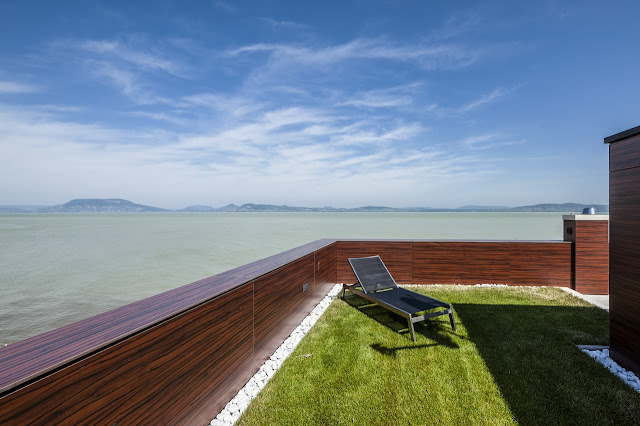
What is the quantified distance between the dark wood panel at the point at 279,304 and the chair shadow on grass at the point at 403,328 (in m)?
1.00

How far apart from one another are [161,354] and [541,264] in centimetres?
706

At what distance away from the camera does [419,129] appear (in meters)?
15.9

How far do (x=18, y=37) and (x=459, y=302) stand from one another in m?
16.3

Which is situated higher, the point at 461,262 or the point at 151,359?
the point at 151,359

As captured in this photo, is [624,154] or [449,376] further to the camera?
[624,154]

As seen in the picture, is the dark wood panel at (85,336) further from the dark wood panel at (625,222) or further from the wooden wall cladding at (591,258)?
the wooden wall cladding at (591,258)

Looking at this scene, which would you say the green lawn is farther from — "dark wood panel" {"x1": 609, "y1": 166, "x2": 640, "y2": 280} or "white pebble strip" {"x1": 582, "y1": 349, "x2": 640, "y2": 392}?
"dark wood panel" {"x1": 609, "y1": 166, "x2": 640, "y2": 280}

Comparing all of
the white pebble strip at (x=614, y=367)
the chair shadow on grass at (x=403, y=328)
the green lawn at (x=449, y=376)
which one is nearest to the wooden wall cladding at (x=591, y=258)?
the green lawn at (x=449, y=376)

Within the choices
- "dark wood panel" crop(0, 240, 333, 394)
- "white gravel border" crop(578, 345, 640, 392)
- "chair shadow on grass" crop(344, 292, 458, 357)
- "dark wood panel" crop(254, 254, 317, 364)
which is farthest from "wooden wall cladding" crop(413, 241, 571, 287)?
"dark wood panel" crop(0, 240, 333, 394)

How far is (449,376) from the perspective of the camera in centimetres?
273

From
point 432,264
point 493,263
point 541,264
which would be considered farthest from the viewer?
point 432,264

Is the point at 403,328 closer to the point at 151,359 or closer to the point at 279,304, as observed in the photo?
the point at 279,304

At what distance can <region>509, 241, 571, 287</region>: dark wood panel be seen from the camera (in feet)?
19.5

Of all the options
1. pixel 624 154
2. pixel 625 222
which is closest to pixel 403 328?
pixel 625 222
